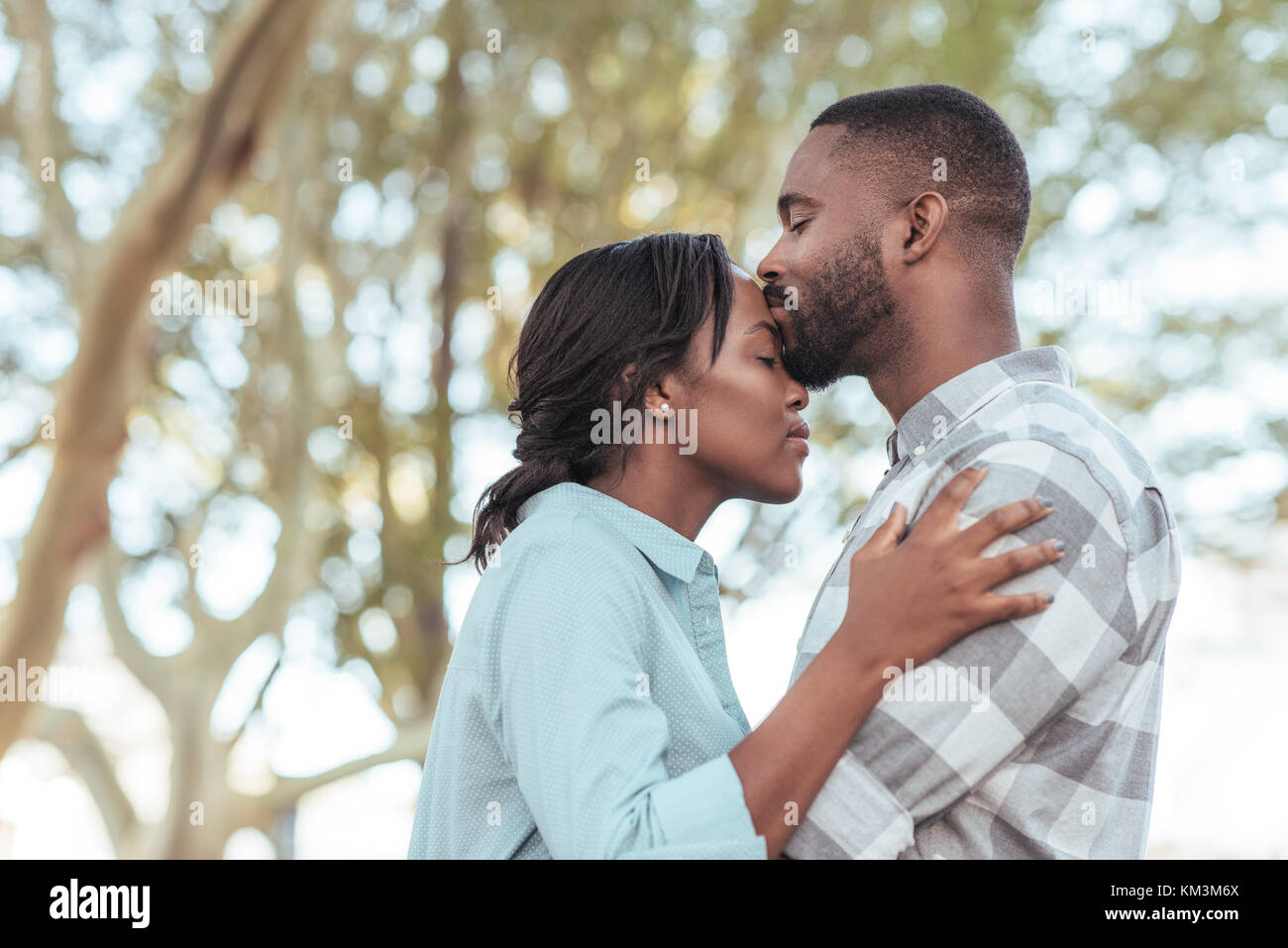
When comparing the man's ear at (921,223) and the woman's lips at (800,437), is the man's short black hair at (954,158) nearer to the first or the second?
the man's ear at (921,223)

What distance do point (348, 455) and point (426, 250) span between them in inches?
60.5

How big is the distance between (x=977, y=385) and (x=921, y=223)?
13.6 inches

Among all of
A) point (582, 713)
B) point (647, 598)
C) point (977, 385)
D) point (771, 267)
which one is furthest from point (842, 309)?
point (582, 713)

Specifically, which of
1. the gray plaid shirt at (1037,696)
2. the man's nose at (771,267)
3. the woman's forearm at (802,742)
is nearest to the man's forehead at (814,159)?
the man's nose at (771,267)

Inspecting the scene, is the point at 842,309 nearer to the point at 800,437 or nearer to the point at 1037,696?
the point at 800,437

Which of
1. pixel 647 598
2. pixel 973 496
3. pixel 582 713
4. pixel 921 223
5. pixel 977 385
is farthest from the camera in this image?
pixel 921 223

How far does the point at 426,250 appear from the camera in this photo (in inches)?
347

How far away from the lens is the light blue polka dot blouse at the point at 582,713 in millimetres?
1744

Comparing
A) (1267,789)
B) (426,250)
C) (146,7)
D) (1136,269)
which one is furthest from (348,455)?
(1267,789)

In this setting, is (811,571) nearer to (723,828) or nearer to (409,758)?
(409,758)

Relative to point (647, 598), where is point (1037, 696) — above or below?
below

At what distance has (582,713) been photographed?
5.85ft

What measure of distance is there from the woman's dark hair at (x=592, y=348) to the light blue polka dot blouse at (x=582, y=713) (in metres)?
0.12
